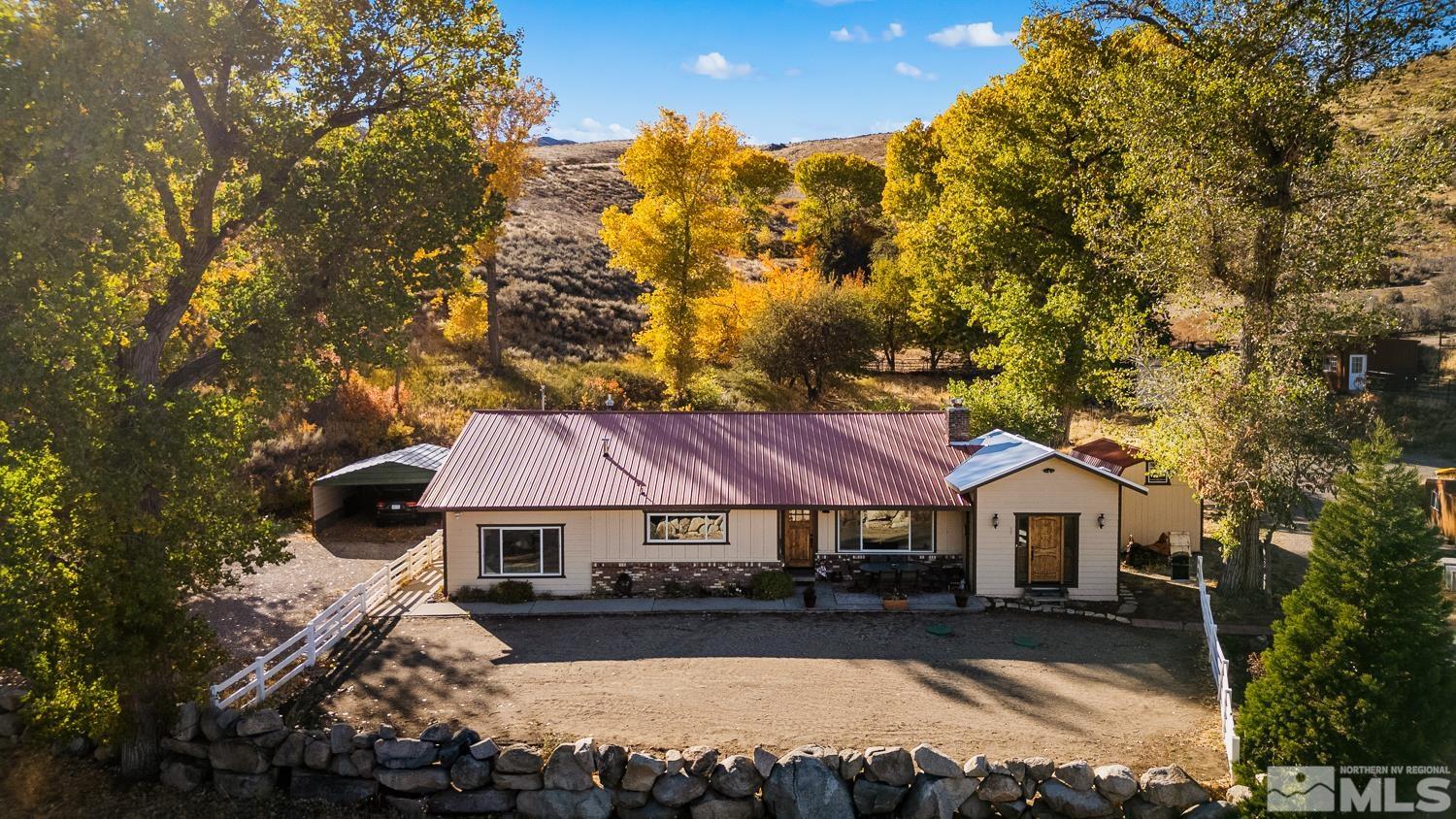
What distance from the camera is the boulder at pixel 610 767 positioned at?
466 inches

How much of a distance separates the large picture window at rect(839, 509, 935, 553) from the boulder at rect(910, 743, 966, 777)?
9.33 m

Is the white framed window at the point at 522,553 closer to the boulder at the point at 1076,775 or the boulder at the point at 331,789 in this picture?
Answer: the boulder at the point at 331,789

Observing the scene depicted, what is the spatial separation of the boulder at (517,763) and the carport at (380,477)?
1542cm

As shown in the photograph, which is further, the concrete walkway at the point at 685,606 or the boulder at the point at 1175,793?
the concrete walkway at the point at 685,606

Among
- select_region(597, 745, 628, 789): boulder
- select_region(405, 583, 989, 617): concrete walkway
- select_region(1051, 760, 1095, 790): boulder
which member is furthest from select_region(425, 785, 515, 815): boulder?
select_region(405, 583, 989, 617): concrete walkway

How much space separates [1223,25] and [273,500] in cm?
2789

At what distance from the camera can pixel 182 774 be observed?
12.7 meters

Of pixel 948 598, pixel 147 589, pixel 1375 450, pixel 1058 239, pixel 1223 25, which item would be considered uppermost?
pixel 1223 25

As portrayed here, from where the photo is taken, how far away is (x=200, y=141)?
14773 mm

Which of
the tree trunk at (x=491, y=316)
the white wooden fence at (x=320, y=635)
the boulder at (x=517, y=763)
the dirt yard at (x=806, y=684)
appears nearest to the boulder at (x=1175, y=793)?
the dirt yard at (x=806, y=684)

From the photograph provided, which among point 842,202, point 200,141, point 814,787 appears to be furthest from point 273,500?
point 842,202

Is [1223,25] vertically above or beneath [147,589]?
above

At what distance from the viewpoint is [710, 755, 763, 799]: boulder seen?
38.3ft

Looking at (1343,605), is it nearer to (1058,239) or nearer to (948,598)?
(948,598)
